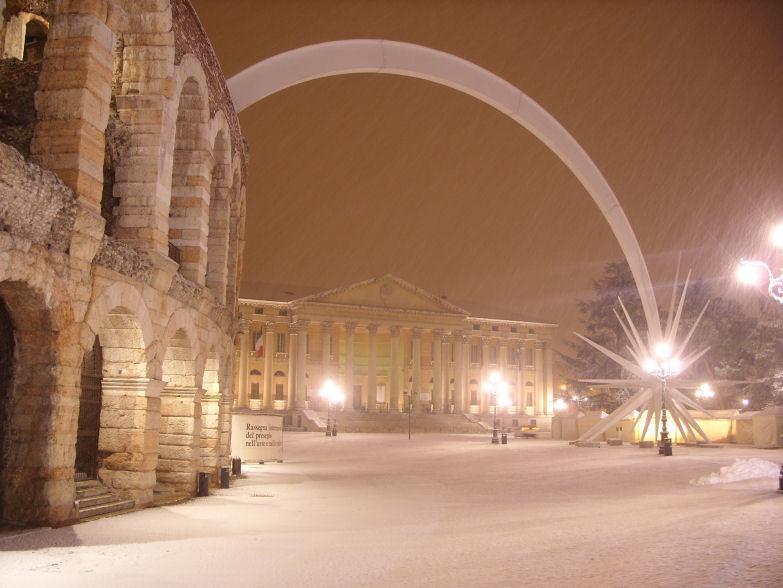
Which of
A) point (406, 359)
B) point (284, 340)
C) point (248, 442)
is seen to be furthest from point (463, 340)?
point (248, 442)

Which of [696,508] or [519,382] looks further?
[519,382]

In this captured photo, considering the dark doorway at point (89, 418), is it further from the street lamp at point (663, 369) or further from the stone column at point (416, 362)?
the stone column at point (416, 362)

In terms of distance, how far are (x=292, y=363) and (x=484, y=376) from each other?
22.8 metres

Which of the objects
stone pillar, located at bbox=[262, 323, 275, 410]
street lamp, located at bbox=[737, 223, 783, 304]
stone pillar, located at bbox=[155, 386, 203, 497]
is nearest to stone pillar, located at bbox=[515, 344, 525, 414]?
stone pillar, located at bbox=[262, 323, 275, 410]

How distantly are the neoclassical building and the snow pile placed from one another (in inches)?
2126

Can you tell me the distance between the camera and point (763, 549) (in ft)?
29.1

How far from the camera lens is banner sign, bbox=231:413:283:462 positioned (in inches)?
928

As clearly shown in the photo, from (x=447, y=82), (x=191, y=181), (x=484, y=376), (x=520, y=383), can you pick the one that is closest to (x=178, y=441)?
(x=191, y=181)

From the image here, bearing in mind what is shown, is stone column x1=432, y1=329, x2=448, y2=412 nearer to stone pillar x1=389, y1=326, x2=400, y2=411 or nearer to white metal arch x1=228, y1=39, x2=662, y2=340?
stone pillar x1=389, y1=326, x2=400, y2=411

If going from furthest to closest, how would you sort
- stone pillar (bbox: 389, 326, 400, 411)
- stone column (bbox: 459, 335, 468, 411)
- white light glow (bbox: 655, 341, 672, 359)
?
stone column (bbox: 459, 335, 468, 411) → stone pillar (bbox: 389, 326, 400, 411) → white light glow (bbox: 655, 341, 672, 359)

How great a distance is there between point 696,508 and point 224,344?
11880mm

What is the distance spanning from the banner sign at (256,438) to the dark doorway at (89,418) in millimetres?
9704

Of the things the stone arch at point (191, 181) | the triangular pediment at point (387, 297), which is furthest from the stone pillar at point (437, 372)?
the stone arch at point (191, 181)

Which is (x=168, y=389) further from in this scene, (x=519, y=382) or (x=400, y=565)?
(x=519, y=382)
